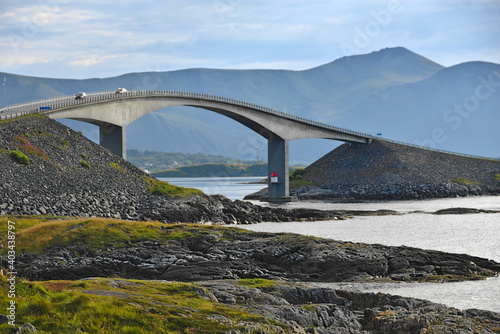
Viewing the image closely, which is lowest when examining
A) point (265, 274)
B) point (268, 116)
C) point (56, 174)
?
point (265, 274)

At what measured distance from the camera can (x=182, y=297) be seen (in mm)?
23375

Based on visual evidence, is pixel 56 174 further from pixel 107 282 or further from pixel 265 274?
pixel 107 282

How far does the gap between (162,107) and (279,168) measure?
32.1m

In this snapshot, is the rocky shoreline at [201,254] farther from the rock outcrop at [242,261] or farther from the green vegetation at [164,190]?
the green vegetation at [164,190]

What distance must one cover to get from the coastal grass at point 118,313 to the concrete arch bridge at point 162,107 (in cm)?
6094

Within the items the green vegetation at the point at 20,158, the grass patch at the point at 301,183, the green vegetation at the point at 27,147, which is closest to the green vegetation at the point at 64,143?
the green vegetation at the point at 27,147

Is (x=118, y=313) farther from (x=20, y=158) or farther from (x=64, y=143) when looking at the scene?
(x=64, y=143)

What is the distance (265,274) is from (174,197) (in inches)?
1565

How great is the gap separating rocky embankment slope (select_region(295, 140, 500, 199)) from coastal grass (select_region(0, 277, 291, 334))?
371 ft

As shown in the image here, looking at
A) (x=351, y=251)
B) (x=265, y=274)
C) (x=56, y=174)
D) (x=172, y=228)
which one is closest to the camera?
(x=265, y=274)

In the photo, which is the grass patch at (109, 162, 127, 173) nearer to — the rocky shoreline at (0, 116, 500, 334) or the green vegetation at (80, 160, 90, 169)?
the rocky shoreline at (0, 116, 500, 334)

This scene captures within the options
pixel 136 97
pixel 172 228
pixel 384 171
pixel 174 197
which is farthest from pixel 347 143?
pixel 172 228

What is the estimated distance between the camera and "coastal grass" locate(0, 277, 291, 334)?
Result: 1788 cm

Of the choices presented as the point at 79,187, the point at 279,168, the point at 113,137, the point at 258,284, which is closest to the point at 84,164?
the point at 79,187
